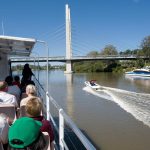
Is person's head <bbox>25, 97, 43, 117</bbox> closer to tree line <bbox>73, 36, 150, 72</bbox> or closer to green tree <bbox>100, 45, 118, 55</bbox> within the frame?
tree line <bbox>73, 36, 150, 72</bbox>

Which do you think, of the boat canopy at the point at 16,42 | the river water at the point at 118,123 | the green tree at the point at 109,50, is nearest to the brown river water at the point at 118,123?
the river water at the point at 118,123

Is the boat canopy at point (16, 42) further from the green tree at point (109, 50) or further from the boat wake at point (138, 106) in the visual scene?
the green tree at point (109, 50)

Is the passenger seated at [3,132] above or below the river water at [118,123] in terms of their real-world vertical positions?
above

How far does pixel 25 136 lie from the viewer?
2629mm

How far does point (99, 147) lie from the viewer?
10305 millimetres

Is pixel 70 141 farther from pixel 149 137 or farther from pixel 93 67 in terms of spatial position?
pixel 93 67

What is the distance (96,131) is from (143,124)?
222 cm

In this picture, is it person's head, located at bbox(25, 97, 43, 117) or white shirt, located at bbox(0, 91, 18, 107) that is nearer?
person's head, located at bbox(25, 97, 43, 117)

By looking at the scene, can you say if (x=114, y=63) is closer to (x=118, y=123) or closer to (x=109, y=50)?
(x=109, y=50)

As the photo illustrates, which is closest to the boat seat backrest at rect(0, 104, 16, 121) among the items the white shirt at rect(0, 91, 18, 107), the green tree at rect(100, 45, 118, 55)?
the white shirt at rect(0, 91, 18, 107)

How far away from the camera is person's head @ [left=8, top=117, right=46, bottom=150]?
264cm

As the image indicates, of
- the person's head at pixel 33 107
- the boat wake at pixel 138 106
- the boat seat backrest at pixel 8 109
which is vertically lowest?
the boat wake at pixel 138 106

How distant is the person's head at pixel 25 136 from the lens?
2637mm

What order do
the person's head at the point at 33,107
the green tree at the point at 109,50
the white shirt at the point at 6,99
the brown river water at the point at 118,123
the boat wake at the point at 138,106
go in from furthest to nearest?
the green tree at the point at 109,50 → the boat wake at the point at 138,106 → the brown river water at the point at 118,123 → the white shirt at the point at 6,99 → the person's head at the point at 33,107
